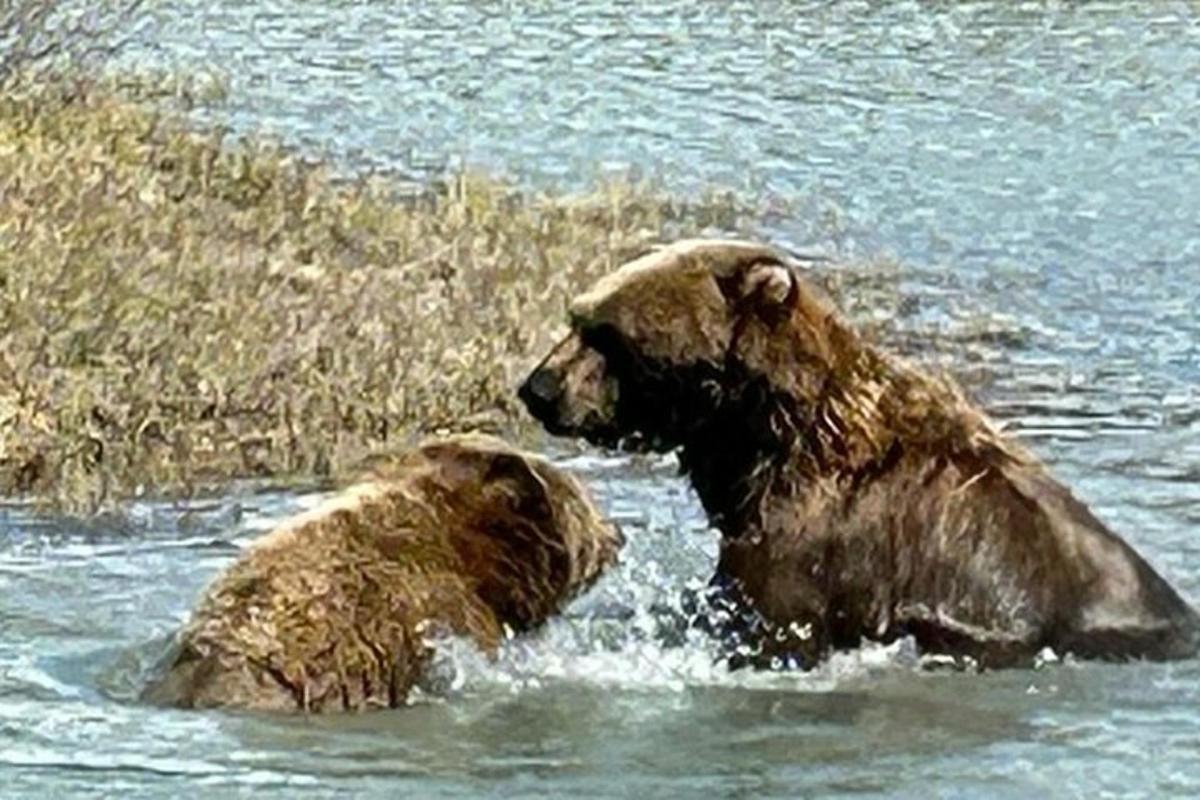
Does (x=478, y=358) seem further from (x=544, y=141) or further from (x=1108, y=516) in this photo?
(x=544, y=141)

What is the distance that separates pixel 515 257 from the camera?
17344 millimetres

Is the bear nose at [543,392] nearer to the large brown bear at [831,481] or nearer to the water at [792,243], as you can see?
the large brown bear at [831,481]

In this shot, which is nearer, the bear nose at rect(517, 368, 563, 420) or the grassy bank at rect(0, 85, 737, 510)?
the bear nose at rect(517, 368, 563, 420)

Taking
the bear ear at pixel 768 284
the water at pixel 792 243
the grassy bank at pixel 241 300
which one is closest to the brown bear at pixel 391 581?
the water at pixel 792 243

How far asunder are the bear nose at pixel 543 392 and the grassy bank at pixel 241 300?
123 inches

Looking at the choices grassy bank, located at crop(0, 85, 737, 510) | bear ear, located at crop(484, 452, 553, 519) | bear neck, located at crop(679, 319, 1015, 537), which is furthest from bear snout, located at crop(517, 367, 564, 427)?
grassy bank, located at crop(0, 85, 737, 510)

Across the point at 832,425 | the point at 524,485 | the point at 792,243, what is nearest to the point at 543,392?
the point at 524,485

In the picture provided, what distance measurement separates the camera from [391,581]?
30.8 ft

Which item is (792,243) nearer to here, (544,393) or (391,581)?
(544,393)

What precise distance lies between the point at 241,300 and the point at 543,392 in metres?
5.91

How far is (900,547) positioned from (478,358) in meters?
5.14

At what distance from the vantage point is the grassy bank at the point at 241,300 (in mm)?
13344

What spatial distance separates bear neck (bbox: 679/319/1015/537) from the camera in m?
9.70

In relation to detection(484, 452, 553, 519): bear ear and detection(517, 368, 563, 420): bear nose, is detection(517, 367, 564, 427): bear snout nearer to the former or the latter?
detection(517, 368, 563, 420): bear nose
